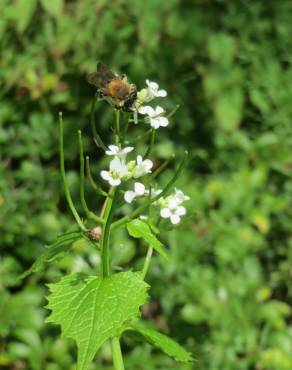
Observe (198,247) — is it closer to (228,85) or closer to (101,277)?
(228,85)

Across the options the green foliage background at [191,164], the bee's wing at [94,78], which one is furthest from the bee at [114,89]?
the green foliage background at [191,164]

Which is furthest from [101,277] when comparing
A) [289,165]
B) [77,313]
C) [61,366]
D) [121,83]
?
[289,165]

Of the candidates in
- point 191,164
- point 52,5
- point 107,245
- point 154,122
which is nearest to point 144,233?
point 107,245

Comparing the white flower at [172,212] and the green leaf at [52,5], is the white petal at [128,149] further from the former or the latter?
the green leaf at [52,5]

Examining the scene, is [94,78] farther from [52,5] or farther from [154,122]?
[52,5]

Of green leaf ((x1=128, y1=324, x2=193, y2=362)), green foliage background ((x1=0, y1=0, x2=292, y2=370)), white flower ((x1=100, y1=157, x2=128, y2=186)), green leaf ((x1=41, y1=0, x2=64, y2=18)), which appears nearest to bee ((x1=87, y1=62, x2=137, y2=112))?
white flower ((x1=100, y1=157, x2=128, y2=186))

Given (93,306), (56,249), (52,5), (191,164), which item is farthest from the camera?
(191,164)
